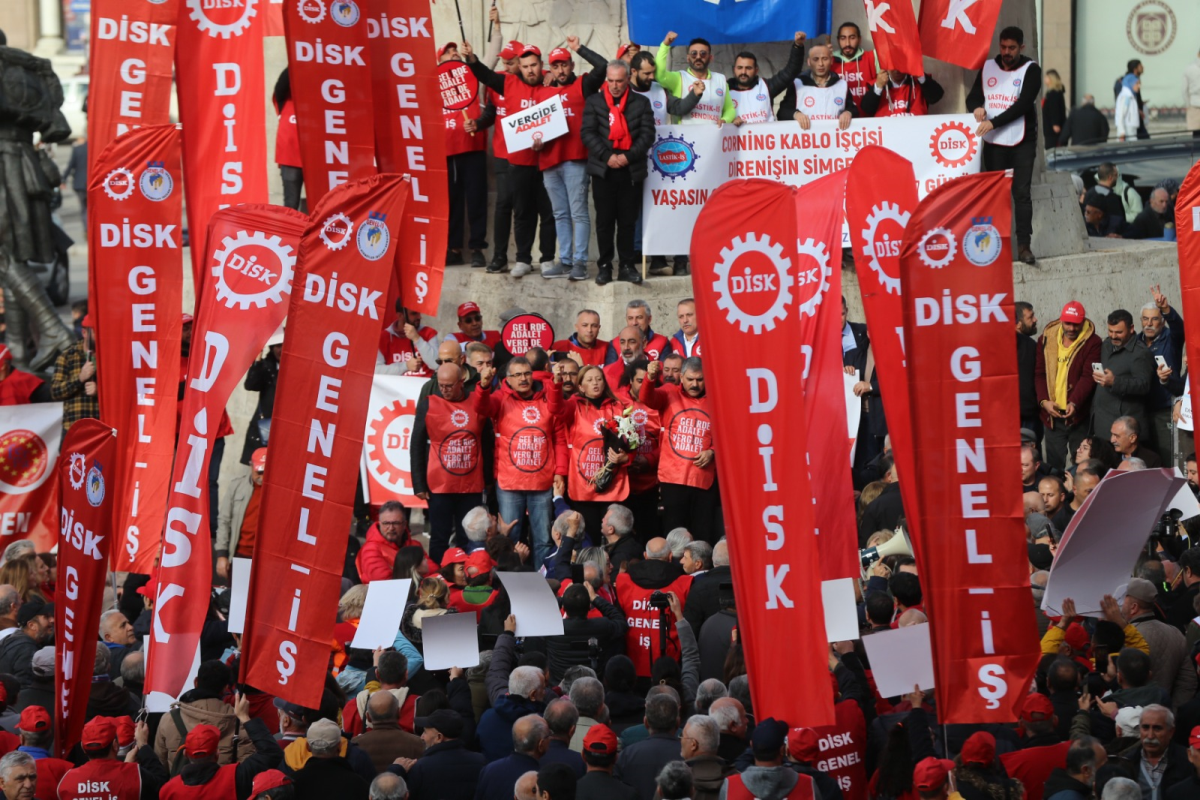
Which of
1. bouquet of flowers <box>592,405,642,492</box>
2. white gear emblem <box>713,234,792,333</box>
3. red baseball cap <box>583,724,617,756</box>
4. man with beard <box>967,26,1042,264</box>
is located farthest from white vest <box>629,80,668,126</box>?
red baseball cap <box>583,724,617,756</box>

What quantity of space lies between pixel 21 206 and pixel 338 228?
11.0m

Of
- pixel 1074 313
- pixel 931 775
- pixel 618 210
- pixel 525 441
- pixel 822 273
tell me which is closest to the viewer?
pixel 931 775

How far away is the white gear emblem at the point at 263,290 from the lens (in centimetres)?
1090

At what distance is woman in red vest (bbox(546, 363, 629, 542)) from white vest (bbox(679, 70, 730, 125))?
3.79 metres

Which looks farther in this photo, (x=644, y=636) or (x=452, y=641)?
(x=644, y=636)

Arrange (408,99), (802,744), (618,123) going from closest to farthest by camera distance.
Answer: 1. (802,744)
2. (408,99)
3. (618,123)

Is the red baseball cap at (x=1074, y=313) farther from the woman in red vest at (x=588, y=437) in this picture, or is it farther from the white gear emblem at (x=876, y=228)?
the white gear emblem at (x=876, y=228)

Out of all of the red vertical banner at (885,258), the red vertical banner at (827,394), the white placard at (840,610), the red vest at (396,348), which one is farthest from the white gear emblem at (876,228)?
the red vest at (396,348)

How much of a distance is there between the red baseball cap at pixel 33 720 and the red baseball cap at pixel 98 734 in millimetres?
660

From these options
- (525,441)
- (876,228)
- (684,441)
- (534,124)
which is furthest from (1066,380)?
(876,228)

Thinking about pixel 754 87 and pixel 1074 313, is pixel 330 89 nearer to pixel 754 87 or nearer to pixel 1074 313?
pixel 754 87

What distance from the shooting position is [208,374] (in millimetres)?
10867

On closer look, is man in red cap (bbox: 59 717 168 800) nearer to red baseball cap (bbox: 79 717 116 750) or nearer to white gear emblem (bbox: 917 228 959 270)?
red baseball cap (bbox: 79 717 116 750)

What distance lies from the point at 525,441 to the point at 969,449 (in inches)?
222
